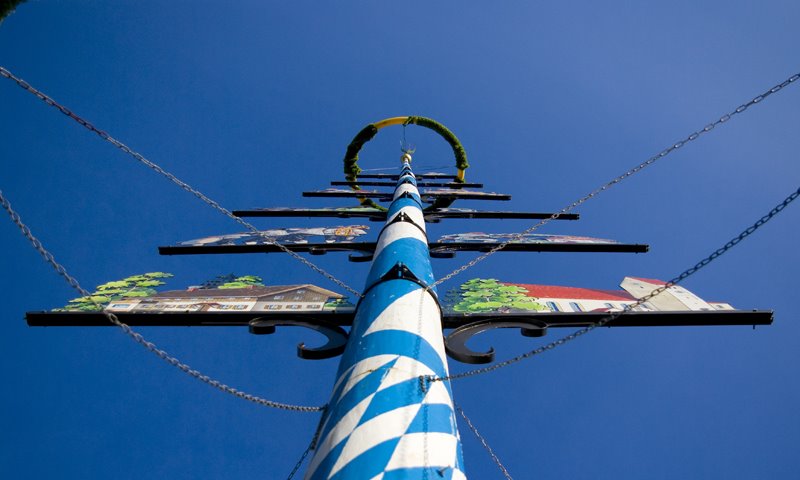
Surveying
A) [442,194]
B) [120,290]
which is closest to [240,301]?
[120,290]

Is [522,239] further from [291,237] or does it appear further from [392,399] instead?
[392,399]

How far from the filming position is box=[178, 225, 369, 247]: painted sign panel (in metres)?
6.07

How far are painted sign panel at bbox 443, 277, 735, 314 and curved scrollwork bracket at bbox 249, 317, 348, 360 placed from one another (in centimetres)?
100

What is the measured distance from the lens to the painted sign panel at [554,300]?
4.00 metres

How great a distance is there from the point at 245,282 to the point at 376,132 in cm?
623

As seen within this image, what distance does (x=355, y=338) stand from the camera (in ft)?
9.84

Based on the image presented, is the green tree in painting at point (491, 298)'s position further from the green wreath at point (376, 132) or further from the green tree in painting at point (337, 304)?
the green wreath at point (376, 132)

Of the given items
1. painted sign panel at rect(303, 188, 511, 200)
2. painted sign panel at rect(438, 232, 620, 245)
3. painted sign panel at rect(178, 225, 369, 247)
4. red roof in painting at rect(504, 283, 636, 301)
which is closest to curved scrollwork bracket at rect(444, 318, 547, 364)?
red roof in painting at rect(504, 283, 636, 301)

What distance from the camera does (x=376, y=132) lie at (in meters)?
10.3

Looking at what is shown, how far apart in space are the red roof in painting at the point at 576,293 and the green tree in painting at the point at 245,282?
9.69 ft

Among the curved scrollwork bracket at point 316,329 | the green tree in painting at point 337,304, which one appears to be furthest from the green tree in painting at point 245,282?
the green tree in painting at point 337,304

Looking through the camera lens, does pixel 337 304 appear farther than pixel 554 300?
No

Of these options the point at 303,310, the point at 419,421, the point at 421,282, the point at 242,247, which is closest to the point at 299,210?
the point at 242,247

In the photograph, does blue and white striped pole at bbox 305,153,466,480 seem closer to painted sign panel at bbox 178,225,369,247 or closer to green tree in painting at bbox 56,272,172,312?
green tree in painting at bbox 56,272,172,312
